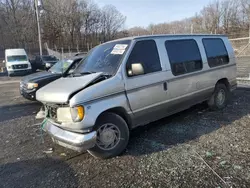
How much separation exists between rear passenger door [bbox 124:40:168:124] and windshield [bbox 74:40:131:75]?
0.21 meters

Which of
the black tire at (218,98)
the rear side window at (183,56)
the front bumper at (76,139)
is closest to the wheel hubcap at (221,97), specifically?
the black tire at (218,98)

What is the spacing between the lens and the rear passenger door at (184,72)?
179 inches

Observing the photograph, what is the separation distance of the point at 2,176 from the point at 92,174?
4.65ft

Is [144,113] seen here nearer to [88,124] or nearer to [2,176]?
[88,124]

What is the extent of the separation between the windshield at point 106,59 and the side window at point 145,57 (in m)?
0.19

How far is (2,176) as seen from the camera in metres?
3.41

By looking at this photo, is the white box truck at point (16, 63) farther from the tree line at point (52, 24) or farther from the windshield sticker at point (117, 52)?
the tree line at point (52, 24)

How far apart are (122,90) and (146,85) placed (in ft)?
1.81

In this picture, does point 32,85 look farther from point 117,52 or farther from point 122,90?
point 122,90

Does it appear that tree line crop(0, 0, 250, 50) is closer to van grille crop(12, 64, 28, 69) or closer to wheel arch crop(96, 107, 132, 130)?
van grille crop(12, 64, 28, 69)

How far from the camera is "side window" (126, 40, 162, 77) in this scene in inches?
156

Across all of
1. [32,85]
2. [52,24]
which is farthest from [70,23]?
[32,85]

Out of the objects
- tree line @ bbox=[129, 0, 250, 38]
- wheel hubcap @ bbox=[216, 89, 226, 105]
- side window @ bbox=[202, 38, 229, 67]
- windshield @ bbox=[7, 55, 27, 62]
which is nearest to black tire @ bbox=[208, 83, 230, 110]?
wheel hubcap @ bbox=[216, 89, 226, 105]

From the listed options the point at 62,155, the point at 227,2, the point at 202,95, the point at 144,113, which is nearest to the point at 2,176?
the point at 62,155
